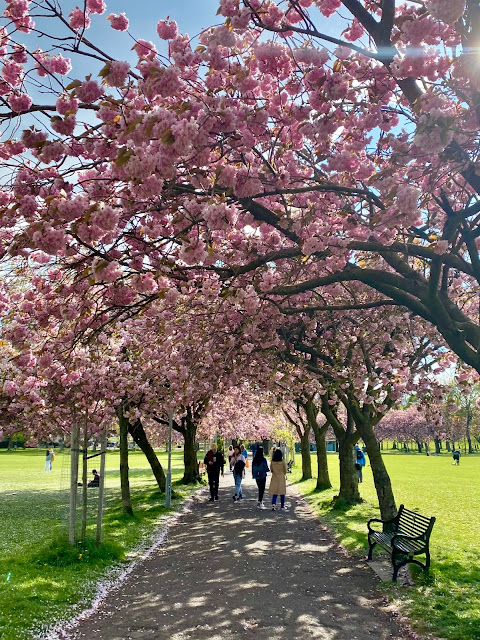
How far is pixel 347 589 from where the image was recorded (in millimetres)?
7414

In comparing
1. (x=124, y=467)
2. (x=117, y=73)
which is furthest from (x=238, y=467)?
(x=117, y=73)

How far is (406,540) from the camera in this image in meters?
8.48

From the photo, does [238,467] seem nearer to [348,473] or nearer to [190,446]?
[348,473]

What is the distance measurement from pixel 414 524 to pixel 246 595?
327 centimetres

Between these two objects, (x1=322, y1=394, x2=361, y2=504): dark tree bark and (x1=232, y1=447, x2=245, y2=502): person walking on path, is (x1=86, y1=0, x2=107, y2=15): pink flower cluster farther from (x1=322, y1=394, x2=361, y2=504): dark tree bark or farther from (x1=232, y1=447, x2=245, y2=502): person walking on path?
(x1=232, y1=447, x2=245, y2=502): person walking on path

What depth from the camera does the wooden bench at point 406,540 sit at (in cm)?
778

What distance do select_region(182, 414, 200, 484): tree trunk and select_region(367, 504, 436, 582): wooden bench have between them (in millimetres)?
15766

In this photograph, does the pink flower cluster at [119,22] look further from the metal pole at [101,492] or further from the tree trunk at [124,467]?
the tree trunk at [124,467]

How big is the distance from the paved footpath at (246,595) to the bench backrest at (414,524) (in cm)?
92

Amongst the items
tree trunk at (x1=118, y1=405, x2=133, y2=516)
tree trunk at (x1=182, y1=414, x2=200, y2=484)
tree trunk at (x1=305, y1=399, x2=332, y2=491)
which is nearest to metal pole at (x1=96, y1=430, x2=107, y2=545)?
tree trunk at (x1=118, y1=405, x2=133, y2=516)

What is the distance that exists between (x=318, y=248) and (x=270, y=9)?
237cm

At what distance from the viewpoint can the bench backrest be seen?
7820mm

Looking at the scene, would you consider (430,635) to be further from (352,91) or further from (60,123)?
(60,123)

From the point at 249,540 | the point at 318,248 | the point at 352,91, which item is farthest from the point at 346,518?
the point at 352,91
